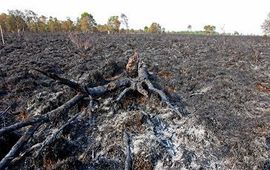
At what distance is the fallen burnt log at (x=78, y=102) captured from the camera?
586 cm

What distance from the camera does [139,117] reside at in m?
7.19

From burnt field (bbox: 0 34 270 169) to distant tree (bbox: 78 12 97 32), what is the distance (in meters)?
31.2

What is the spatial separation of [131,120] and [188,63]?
5234 millimetres

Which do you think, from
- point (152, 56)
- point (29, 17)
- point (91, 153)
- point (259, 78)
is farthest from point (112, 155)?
point (29, 17)

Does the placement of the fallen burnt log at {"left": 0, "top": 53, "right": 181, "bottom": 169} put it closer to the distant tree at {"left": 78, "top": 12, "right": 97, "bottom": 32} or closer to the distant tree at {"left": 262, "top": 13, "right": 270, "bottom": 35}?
the distant tree at {"left": 262, "top": 13, "right": 270, "bottom": 35}

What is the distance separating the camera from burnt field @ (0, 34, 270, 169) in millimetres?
6141

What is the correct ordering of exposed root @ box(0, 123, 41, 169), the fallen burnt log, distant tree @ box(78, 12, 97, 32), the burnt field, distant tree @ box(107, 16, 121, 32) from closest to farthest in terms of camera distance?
exposed root @ box(0, 123, 41, 169) < the fallen burnt log < the burnt field < distant tree @ box(78, 12, 97, 32) < distant tree @ box(107, 16, 121, 32)

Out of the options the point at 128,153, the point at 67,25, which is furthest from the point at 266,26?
the point at 128,153

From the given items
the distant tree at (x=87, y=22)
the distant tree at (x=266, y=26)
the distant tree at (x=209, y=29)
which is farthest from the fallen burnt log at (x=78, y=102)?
the distant tree at (x=209, y=29)

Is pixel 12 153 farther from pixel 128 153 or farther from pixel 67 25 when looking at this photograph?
pixel 67 25

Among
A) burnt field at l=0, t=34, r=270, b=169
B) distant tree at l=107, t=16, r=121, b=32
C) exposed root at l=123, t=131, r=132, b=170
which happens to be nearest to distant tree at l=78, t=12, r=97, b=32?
distant tree at l=107, t=16, r=121, b=32

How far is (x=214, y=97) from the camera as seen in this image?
332 inches

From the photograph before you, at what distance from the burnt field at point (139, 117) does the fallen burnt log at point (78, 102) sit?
22 mm

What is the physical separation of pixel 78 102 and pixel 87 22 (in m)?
36.3
